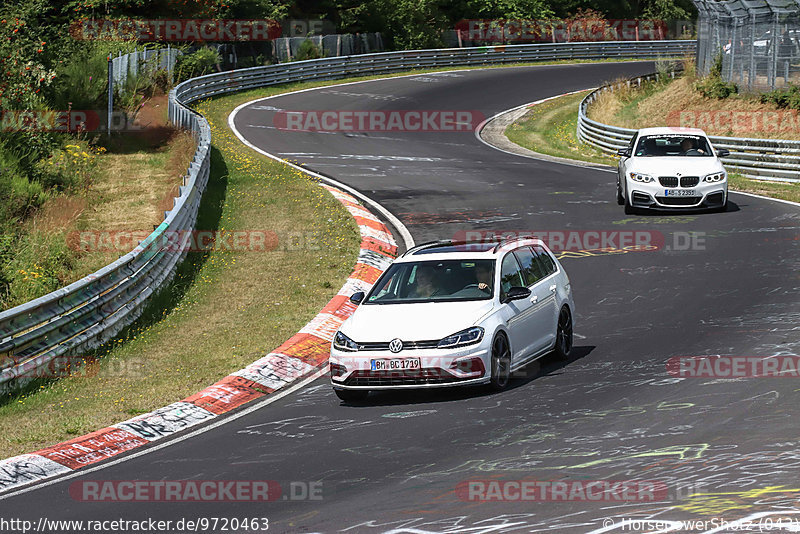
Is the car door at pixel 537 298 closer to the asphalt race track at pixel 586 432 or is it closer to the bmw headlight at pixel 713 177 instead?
the asphalt race track at pixel 586 432

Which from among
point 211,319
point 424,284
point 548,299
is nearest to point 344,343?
point 424,284

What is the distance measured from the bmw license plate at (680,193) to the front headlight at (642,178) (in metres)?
0.37

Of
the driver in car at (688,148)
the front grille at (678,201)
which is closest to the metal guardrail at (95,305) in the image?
the front grille at (678,201)

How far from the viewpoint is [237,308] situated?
16688 millimetres

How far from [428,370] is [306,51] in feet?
149

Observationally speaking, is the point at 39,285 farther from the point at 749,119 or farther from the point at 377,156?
the point at 749,119

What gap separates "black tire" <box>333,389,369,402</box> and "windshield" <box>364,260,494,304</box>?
1097mm

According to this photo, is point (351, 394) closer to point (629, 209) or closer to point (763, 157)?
point (629, 209)

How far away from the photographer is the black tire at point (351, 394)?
11.5 meters

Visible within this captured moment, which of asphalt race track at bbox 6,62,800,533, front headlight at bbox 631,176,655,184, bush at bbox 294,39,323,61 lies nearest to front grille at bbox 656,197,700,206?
front headlight at bbox 631,176,655,184

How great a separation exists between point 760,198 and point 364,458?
1725 cm

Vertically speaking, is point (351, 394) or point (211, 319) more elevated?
point (351, 394)

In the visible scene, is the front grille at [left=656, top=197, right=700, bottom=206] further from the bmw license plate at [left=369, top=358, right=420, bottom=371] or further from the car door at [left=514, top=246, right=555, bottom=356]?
the bmw license plate at [left=369, top=358, right=420, bottom=371]

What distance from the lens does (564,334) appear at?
13.0 meters
